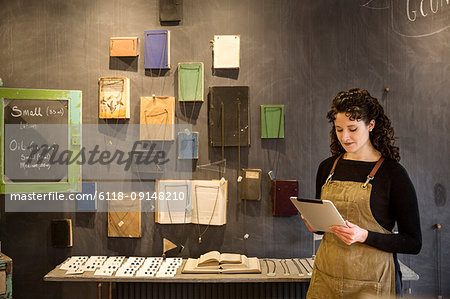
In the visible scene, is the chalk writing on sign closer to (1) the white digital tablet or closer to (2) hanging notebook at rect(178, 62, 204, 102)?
(2) hanging notebook at rect(178, 62, 204, 102)

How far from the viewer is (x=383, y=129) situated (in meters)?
1.85

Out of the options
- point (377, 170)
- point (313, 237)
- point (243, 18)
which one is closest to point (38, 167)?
point (243, 18)

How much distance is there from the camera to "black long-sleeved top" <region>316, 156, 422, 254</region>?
1.72 meters

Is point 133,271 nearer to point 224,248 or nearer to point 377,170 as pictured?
point 224,248

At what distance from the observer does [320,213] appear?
1771 mm

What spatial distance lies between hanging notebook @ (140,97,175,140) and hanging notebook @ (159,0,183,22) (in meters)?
0.62

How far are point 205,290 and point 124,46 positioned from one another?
1.96m

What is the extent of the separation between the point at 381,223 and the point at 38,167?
97.5 inches

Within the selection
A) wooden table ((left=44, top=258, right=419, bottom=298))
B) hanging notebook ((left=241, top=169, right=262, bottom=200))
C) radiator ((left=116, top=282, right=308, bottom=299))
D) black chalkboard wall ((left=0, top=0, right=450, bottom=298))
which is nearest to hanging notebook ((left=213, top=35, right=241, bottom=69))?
black chalkboard wall ((left=0, top=0, right=450, bottom=298))

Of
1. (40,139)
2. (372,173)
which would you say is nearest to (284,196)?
(372,173)

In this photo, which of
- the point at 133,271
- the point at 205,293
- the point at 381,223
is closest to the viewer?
the point at 381,223

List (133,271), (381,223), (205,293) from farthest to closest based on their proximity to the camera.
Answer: (205,293), (133,271), (381,223)

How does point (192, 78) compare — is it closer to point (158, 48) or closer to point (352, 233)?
point (158, 48)

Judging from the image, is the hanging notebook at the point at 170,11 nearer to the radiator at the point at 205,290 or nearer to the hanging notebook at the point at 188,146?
the hanging notebook at the point at 188,146
